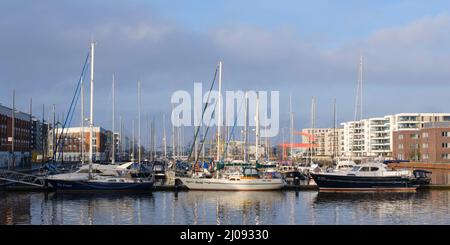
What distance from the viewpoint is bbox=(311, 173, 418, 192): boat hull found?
52.9 metres

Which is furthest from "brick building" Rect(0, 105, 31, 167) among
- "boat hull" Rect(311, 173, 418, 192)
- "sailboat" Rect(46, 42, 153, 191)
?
"boat hull" Rect(311, 173, 418, 192)

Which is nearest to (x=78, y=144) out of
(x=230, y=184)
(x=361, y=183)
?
(x=230, y=184)

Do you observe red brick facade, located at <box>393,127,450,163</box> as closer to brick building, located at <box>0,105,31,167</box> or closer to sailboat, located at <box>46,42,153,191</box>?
brick building, located at <box>0,105,31,167</box>

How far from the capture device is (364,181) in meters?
52.9

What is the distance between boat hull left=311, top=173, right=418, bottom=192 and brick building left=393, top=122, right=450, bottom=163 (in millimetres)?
92681

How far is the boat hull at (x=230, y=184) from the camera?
52.4 meters

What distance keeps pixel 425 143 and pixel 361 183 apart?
4153 inches

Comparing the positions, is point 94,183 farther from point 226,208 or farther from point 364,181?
point 364,181

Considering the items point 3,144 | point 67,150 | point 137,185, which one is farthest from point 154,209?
point 67,150

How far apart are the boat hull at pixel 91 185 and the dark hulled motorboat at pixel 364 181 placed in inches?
730

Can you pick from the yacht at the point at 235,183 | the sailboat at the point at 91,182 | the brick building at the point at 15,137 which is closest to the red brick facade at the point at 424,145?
the yacht at the point at 235,183
